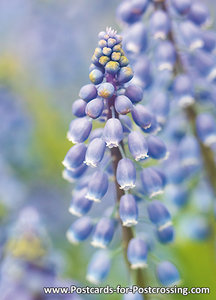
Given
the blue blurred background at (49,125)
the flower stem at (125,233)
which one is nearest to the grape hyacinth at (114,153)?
the flower stem at (125,233)

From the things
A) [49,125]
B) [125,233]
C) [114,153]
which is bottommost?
[125,233]

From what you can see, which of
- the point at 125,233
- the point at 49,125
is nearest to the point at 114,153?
the point at 125,233

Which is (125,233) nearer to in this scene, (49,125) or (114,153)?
(114,153)

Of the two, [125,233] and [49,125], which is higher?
[49,125]

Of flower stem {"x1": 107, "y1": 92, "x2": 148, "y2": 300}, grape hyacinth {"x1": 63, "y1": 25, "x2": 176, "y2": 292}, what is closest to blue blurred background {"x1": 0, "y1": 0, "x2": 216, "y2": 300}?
grape hyacinth {"x1": 63, "y1": 25, "x2": 176, "y2": 292}

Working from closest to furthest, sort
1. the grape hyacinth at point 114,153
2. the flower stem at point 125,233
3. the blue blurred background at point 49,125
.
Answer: the grape hyacinth at point 114,153, the flower stem at point 125,233, the blue blurred background at point 49,125

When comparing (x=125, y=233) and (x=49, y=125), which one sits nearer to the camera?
(x=125, y=233)

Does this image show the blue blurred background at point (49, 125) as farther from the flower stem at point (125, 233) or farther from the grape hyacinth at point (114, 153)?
the flower stem at point (125, 233)

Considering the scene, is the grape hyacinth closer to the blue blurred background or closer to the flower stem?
the flower stem
